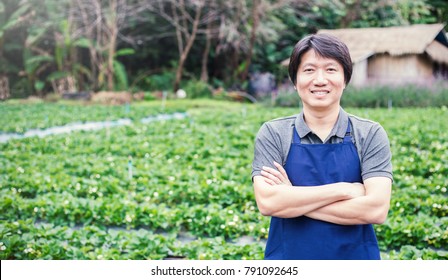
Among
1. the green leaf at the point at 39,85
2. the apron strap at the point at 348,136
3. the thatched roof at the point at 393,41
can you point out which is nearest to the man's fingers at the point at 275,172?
the apron strap at the point at 348,136

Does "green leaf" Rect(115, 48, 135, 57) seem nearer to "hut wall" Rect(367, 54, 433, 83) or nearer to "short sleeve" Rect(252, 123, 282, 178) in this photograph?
"hut wall" Rect(367, 54, 433, 83)

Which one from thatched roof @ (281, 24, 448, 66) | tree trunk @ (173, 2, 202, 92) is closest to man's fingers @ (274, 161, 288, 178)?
thatched roof @ (281, 24, 448, 66)

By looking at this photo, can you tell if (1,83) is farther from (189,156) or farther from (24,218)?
(24,218)

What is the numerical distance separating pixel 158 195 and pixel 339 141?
3.18m

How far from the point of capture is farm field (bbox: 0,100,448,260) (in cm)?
345

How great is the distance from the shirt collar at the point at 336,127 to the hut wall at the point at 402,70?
10.8 metres

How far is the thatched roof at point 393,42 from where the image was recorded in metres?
10.6

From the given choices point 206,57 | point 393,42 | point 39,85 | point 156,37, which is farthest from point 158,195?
point 206,57

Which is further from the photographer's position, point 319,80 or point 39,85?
point 39,85

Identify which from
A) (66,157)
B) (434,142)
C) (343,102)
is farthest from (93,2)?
(434,142)

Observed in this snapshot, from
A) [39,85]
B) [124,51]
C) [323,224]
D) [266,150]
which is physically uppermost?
[124,51]

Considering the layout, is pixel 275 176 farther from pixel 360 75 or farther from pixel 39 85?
pixel 360 75

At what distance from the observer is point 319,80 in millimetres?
1774

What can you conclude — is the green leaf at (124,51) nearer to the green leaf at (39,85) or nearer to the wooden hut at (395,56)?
the green leaf at (39,85)
